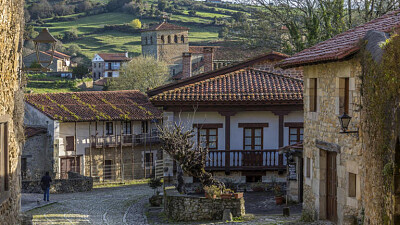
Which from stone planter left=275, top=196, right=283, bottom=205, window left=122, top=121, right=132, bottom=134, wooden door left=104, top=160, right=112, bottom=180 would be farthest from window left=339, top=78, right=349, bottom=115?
window left=122, top=121, right=132, bottom=134

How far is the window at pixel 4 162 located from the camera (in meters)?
10.9

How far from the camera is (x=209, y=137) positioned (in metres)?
25.3

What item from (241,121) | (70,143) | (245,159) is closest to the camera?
(245,159)

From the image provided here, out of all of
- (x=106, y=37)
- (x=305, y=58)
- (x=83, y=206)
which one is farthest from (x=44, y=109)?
(x=106, y=37)

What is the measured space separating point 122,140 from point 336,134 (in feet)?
94.5

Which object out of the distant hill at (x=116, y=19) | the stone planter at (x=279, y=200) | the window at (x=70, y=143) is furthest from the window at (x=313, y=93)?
the distant hill at (x=116, y=19)

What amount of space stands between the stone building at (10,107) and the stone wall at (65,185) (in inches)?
739

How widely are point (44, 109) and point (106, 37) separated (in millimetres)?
81691

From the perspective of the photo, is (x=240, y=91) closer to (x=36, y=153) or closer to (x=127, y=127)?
(x=36, y=153)

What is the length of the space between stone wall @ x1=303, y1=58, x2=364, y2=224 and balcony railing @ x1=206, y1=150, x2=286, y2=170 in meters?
7.80

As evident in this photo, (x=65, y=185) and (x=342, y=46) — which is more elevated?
(x=342, y=46)

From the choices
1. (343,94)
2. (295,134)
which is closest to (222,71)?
(295,134)

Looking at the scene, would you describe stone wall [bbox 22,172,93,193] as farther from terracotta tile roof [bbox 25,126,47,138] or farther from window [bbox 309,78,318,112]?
window [bbox 309,78,318,112]

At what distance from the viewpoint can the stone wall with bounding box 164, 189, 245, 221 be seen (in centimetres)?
1927
